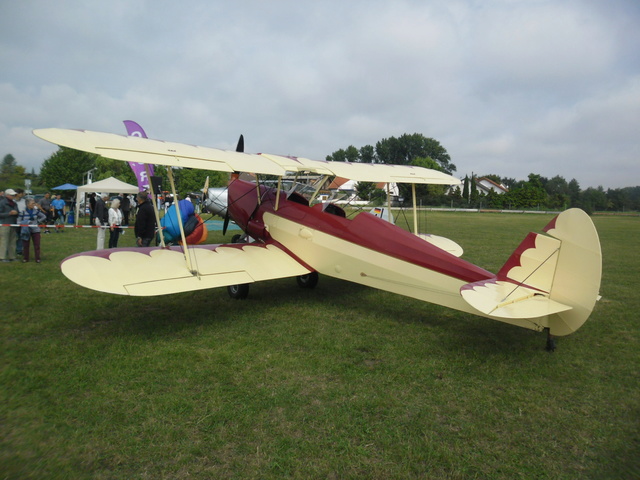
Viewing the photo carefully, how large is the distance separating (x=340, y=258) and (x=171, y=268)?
2293mm

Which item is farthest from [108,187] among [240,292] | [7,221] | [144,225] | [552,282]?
[552,282]

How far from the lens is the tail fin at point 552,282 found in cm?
325

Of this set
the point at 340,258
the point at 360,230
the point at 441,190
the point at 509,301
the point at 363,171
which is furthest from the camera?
the point at 441,190

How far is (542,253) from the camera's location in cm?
373

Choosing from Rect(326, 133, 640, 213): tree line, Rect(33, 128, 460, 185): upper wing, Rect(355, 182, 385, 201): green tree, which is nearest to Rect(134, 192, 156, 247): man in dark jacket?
Rect(33, 128, 460, 185): upper wing

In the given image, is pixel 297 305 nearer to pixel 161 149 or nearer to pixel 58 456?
pixel 161 149

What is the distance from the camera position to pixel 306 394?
10.7 feet

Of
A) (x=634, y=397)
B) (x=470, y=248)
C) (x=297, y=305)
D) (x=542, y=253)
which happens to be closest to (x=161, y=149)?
(x=297, y=305)

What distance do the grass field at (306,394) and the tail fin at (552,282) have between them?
0.70 m

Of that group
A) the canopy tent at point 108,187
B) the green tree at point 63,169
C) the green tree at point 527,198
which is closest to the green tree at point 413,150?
the green tree at point 527,198

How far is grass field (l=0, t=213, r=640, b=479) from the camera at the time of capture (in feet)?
8.05

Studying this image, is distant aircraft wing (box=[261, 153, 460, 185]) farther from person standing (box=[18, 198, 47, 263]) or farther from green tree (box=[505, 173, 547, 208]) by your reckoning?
green tree (box=[505, 173, 547, 208])

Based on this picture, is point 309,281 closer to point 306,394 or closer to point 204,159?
point 204,159

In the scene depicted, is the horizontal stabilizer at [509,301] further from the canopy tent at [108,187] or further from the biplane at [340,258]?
the canopy tent at [108,187]
